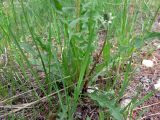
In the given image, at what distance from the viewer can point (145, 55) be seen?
4.98ft

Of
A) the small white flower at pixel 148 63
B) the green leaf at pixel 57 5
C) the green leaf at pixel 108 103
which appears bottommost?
the small white flower at pixel 148 63

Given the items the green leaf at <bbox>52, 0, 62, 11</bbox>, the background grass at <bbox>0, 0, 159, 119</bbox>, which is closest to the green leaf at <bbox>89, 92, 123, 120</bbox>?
the background grass at <bbox>0, 0, 159, 119</bbox>

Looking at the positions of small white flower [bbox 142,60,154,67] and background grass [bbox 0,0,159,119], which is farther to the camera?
small white flower [bbox 142,60,154,67]

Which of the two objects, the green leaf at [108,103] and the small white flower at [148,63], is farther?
the small white flower at [148,63]

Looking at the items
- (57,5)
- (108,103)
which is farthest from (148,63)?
(57,5)

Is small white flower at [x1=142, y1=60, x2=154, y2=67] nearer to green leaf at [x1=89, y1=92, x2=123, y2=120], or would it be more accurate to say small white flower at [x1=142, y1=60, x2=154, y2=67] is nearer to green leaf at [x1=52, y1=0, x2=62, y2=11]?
green leaf at [x1=89, y1=92, x2=123, y2=120]

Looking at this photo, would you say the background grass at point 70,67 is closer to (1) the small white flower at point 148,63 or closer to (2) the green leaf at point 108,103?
(2) the green leaf at point 108,103

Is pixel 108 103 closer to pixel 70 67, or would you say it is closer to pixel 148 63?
Answer: pixel 70 67

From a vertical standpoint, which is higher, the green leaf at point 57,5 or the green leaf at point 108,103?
the green leaf at point 57,5

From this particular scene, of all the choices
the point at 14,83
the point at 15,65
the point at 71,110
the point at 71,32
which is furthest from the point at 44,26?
the point at 71,110

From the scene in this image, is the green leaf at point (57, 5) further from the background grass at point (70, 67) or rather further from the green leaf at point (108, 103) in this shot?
the green leaf at point (108, 103)

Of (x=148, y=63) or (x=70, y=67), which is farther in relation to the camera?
(x=148, y=63)

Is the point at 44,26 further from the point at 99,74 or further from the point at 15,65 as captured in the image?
the point at 99,74

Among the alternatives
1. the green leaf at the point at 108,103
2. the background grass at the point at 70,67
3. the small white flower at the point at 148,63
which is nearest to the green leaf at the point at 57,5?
the background grass at the point at 70,67
